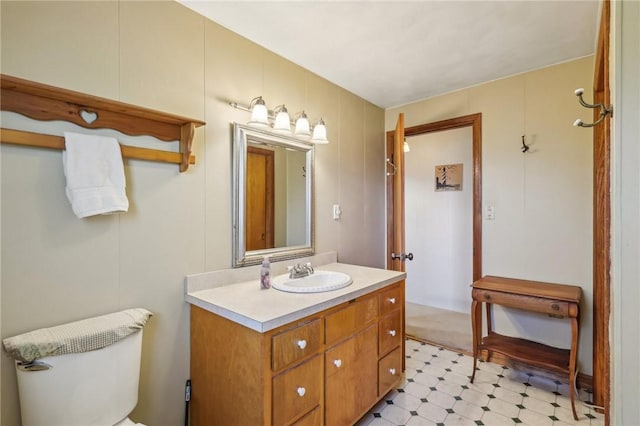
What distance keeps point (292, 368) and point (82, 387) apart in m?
0.79

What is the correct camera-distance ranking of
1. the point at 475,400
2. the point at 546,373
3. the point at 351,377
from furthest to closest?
1. the point at 546,373
2. the point at 475,400
3. the point at 351,377

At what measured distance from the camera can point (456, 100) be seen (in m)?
2.72

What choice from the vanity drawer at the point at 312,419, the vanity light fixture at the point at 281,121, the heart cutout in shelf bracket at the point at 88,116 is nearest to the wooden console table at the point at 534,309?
the vanity drawer at the point at 312,419

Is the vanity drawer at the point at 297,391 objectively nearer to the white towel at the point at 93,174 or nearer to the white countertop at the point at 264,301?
the white countertop at the point at 264,301

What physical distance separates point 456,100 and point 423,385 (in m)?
2.43

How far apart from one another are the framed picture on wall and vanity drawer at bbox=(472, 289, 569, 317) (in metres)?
1.76

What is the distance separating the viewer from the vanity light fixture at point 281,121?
1771 mm

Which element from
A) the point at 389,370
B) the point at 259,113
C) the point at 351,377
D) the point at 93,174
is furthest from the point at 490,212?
the point at 93,174

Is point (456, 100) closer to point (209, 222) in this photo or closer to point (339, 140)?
point (339, 140)

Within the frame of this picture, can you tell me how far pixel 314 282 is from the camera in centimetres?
195

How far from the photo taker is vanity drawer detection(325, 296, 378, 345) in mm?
1518

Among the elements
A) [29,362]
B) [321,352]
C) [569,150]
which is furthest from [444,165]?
[29,362]

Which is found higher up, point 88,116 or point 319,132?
point 319,132

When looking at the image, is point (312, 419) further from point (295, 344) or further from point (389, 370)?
point (389, 370)
